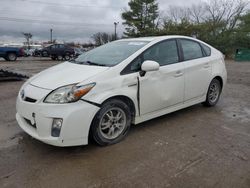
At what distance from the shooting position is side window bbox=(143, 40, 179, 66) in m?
3.49

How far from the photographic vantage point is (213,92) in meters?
4.75

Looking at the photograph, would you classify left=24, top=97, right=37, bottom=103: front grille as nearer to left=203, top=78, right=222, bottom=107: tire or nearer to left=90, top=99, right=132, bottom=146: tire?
left=90, top=99, right=132, bottom=146: tire

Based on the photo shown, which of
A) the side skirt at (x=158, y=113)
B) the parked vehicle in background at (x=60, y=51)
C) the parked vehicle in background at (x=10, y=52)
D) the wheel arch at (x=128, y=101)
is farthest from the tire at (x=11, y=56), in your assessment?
the wheel arch at (x=128, y=101)

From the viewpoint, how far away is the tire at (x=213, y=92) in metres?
4.61

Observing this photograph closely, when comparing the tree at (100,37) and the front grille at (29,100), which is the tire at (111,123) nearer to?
the front grille at (29,100)

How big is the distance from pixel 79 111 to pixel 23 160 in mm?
911

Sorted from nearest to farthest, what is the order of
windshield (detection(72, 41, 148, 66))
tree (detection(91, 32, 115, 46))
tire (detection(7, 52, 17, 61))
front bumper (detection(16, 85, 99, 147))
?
1. front bumper (detection(16, 85, 99, 147))
2. windshield (detection(72, 41, 148, 66))
3. tire (detection(7, 52, 17, 61))
4. tree (detection(91, 32, 115, 46))

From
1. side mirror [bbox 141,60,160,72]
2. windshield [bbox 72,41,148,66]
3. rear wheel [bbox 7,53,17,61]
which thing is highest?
rear wheel [bbox 7,53,17,61]

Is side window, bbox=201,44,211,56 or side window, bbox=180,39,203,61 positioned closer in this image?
side window, bbox=180,39,203,61

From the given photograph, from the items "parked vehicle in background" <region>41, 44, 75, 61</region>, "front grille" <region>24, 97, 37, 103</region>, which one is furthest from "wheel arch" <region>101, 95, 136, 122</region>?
"parked vehicle in background" <region>41, 44, 75, 61</region>

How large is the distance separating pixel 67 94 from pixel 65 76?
1.34 ft

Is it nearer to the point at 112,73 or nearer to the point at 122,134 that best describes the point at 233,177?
the point at 122,134

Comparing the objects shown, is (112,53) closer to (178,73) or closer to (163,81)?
(163,81)

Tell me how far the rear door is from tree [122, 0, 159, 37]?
2935 cm
